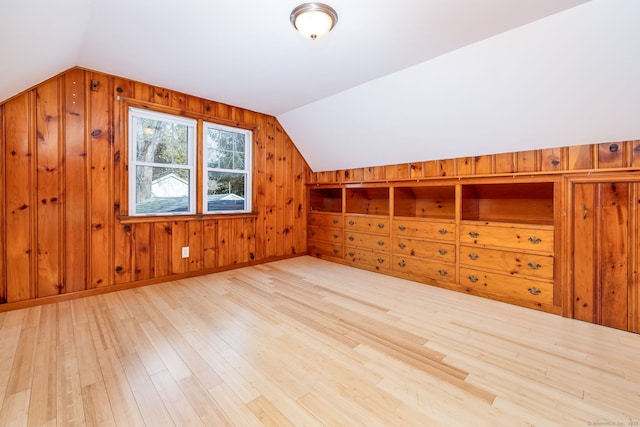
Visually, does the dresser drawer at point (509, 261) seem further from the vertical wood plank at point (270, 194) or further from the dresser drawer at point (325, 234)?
the vertical wood plank at point (270, 194)

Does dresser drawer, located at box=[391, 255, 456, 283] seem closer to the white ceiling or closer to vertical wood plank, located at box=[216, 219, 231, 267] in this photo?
the white ceiling

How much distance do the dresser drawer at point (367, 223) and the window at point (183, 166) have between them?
1475 mm

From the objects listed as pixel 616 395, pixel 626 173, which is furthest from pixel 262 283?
pixel 626 173

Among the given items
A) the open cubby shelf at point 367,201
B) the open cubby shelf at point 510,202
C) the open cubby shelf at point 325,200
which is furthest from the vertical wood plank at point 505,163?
the open cubby shelf at point 325,200

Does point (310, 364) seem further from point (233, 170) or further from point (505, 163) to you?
point (233, 170)

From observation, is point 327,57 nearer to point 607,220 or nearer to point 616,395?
point 607,220

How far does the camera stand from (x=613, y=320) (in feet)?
7.06

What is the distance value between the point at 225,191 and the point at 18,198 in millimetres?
1904

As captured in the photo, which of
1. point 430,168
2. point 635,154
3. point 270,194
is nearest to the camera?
point 635,154

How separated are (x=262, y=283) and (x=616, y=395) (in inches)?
109

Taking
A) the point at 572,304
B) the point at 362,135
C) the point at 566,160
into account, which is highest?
the point at 362,135

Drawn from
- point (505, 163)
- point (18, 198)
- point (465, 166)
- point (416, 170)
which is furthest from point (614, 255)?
point (18, 198)

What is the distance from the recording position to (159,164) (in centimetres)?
315

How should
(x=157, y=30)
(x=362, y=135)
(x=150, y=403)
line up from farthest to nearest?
(x=362, y=135)
(x=157, y=30)
(x=150, y=403)
